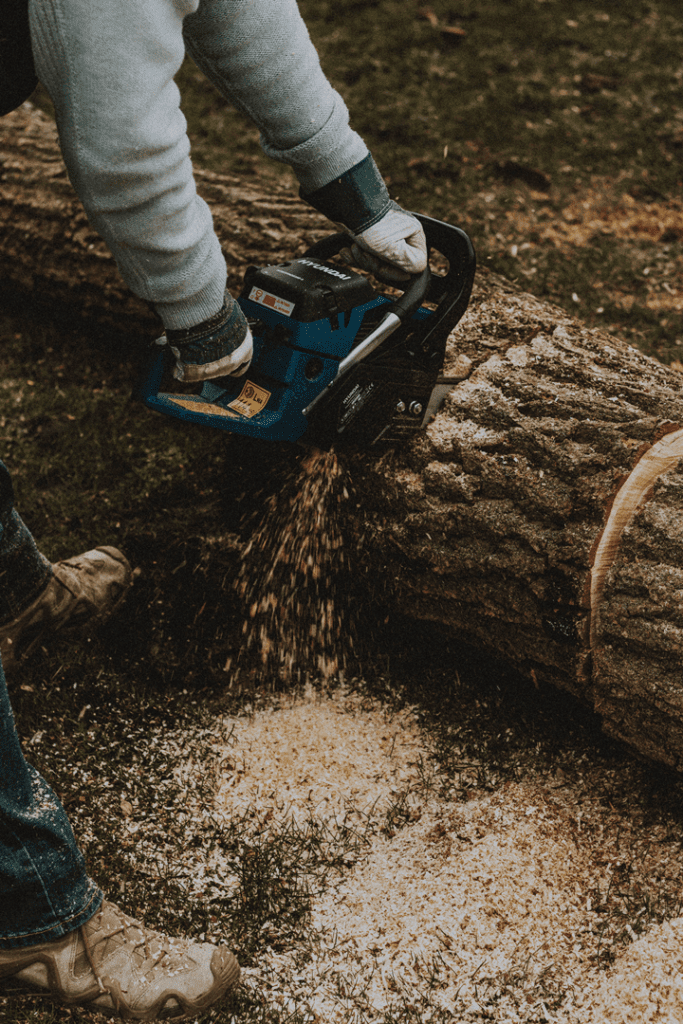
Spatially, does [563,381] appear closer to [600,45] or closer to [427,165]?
[427,165]

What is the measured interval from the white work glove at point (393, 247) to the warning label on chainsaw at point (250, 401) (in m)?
0.46

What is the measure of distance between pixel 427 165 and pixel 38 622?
11.2 ft

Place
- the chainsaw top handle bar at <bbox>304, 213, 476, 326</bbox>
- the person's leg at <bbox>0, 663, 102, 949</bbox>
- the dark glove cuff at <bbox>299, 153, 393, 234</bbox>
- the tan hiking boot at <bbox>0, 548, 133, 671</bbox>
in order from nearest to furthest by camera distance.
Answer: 1. the person's leg at <bbox>0, 663, 102, 949</bbox>
2. the dark glove cuff at <bbox>299, 153, 393, 234</bbox>
3. the chainsaw top handle bar at <bbox>304, 213, 476, 326</bbox>
4. the tan hiking boot at <bbox>0, 548, 133, 671</bbox>

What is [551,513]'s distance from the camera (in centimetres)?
206

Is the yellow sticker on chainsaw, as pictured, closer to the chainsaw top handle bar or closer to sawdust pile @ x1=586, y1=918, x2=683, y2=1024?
the chainsaw top handle bar

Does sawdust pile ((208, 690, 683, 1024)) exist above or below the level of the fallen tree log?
below

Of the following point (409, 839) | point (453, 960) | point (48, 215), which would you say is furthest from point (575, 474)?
point (48, 215)

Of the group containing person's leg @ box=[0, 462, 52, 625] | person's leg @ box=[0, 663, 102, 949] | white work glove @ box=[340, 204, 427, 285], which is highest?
white work glove @ box=[340, 204, 427, 285]

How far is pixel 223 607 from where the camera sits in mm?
2521

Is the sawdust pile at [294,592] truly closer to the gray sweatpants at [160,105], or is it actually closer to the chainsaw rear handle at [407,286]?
the chainsaw rear handle at [407,286]

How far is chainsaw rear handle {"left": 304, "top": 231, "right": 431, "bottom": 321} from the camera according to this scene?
82.0 inches

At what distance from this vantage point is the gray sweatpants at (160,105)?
4.03ft

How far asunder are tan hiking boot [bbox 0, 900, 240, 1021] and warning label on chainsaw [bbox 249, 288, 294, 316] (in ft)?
4.90

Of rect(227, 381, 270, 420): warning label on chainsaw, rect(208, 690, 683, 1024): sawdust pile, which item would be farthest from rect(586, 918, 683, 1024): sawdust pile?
rect(227, 381, 270, 420): warning label on chainsaw
